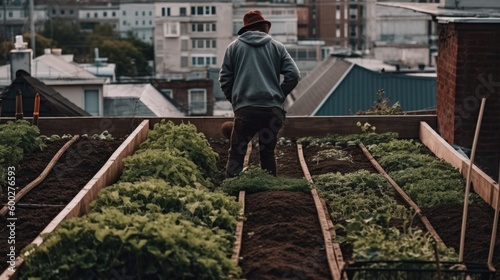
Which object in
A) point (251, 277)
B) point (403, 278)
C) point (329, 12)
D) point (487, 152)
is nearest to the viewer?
point (403, 278)

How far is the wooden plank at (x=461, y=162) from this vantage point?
1229cm

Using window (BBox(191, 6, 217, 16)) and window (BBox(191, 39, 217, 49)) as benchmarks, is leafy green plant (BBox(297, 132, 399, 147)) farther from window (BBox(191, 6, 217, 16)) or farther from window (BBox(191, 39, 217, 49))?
window (BBox(191, 39, 217, 49))

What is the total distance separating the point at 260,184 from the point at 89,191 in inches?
73.8

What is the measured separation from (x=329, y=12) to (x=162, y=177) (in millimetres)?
101605

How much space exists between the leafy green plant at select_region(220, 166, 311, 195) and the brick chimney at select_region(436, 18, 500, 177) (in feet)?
13.5

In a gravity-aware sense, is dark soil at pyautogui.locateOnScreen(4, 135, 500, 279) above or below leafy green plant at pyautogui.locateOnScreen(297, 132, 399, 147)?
below

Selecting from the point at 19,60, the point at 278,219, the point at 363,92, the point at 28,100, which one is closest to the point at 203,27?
the point at 363,92

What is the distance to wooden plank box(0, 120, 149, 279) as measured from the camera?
991cm

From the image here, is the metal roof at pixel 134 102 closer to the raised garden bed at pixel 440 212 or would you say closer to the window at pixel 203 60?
the raised garden bed at pixel 440 212

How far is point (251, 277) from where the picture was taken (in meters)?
9.80

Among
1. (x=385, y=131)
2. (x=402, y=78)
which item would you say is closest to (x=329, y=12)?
(x=402, y=78)

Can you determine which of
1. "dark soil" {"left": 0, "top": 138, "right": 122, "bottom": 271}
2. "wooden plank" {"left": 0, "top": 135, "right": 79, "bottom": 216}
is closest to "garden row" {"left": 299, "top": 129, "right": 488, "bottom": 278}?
"dark soil" {"left": 0, "top": 138, "right": 122, "bottom": 271}

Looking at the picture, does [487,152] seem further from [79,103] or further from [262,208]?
[79,103]

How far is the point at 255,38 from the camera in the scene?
14211mm
